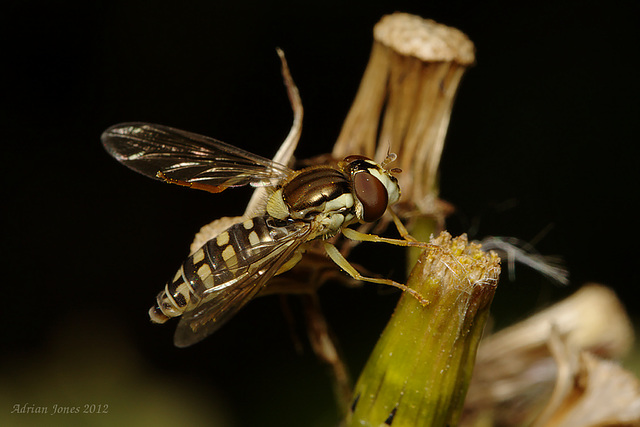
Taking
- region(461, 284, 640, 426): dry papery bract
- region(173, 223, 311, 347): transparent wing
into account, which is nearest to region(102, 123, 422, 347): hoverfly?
region(173, 223, 311, 347): transparent wing

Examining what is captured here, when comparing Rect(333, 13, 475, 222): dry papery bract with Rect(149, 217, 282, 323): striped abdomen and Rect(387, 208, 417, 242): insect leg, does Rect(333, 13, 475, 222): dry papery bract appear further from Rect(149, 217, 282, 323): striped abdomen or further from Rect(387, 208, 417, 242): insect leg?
Rect(149, 217, 282, 323): striped abdomen

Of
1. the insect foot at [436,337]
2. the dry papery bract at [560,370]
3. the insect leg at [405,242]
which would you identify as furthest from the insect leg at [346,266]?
the dry papery bract at [560,370]

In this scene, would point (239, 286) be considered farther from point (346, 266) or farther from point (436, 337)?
point (436, 337)

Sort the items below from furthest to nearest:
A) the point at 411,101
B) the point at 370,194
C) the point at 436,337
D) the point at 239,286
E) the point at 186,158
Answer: the point at 186,158, the point at 411,101, the point at 370,194, the point at 239,286, the point at 436,337

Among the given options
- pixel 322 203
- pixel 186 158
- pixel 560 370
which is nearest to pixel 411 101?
pixel 322 203

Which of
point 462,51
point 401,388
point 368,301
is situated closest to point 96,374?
point 368,301

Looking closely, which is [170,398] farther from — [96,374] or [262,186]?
[262,186]

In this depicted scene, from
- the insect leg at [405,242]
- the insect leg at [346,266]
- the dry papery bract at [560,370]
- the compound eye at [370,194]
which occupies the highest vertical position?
the compound eye at [370,194]

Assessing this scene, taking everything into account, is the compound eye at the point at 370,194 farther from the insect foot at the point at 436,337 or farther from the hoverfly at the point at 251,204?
the insect foot at the point at 436,337
